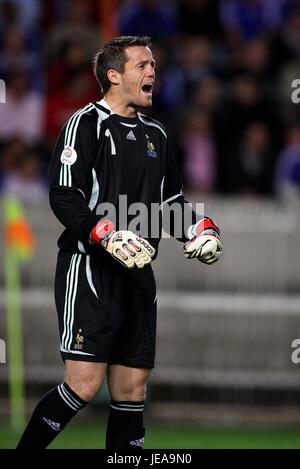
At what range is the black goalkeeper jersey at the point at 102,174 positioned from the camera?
6363mm

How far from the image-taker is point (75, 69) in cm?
1206

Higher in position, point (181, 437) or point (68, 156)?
point (68, 156)

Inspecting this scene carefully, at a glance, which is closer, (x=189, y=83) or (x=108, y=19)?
(x=108, y=19)

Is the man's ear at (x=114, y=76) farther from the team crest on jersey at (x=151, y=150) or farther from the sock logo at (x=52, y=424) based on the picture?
the sock logo at (x=52, y=424)

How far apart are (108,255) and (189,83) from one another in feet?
21.1

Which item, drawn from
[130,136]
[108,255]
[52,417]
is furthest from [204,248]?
[52,417]

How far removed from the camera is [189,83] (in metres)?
12.7

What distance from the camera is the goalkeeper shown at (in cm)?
643

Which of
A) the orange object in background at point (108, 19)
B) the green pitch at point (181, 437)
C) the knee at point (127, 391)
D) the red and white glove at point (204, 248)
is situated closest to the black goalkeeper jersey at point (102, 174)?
the red and white glove at point (204, 248)

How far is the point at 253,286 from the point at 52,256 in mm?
1755

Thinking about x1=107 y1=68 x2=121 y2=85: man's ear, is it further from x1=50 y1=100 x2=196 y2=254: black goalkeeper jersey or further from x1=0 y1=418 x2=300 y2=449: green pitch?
x1=0 y1=418 x2=300 y2=449: green pitch

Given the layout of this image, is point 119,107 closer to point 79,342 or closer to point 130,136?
point 130,136

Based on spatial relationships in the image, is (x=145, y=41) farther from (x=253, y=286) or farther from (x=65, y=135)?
(x=253, y=286)
